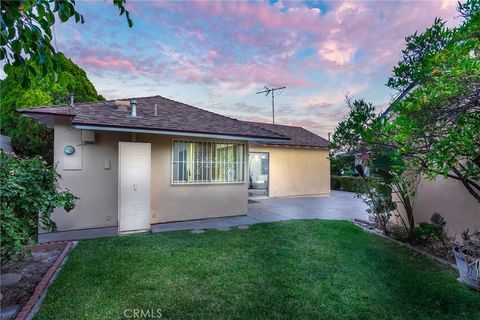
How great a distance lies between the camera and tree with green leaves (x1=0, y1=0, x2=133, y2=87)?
5.89ft

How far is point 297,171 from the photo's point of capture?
58.3 ft

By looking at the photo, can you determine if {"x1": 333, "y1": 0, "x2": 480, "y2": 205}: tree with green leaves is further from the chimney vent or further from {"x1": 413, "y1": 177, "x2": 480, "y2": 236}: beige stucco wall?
the chimney vent

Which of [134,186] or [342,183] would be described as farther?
[342,183]

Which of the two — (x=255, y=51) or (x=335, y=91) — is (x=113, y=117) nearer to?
(x=255, y=51)

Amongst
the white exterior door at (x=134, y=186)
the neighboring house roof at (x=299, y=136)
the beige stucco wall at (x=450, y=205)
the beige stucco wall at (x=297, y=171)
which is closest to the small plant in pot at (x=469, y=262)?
the beige stucco wall at (x=450, y=205)

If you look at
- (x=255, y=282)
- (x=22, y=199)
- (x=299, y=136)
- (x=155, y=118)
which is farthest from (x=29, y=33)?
(x=299, y=136)

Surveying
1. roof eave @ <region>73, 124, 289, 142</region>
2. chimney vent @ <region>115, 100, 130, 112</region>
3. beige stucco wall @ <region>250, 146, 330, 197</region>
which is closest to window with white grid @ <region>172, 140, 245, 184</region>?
roof eave @ <region>73, 124, 289, 142</region>

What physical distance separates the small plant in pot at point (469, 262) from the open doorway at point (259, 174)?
11922mm

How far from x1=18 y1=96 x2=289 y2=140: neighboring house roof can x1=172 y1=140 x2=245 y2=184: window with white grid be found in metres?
0.75

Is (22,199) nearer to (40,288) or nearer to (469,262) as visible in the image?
(40,288)

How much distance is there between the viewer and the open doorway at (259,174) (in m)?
16.9

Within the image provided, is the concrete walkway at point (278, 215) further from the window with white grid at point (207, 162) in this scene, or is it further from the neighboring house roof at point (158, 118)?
the neighboring house roof at point (158, 118)

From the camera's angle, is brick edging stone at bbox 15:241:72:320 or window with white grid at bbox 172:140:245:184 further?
window with white grid at bbox 172:140:245:184

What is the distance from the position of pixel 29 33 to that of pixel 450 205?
903cm
